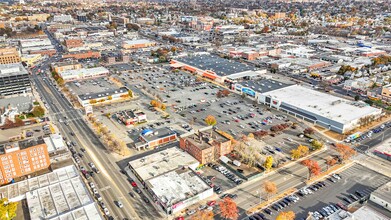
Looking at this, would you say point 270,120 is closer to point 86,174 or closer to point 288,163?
point 288,163

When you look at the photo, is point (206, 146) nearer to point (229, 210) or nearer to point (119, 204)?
point (229, 210)

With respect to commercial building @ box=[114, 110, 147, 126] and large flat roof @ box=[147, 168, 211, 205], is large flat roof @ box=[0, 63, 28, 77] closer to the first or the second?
commercial building @ box=[114, 110, 147, 126]

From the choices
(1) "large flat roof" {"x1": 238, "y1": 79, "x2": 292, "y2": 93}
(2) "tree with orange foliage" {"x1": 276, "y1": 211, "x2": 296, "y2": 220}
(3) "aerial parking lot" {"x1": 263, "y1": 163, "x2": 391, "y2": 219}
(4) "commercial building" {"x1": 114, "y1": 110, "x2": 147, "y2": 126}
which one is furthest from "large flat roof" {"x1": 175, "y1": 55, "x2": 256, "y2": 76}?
(2) "tree with orange foliage" {"x1": 276, "y1": 211, "x2": 296, "y2": 220}

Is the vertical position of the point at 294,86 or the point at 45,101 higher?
the point at 294,86

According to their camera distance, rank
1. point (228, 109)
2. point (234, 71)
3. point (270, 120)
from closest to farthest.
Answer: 1. point (270, 120)
2. point (228, 109)
3. point (234, 71)

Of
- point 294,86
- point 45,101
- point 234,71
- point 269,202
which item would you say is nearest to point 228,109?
point 294,86

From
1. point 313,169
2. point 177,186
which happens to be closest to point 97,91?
point 177,186

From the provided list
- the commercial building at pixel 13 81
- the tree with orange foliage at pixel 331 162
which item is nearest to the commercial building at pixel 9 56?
the commercial building at pixel 13 81

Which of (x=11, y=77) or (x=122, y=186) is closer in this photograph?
(x=122, y=186)
